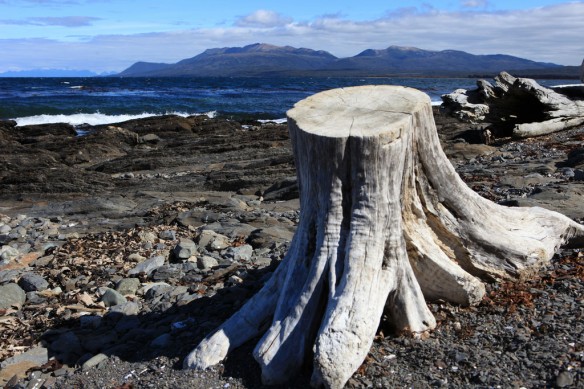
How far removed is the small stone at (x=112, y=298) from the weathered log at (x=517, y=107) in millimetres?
12492

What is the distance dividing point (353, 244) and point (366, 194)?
1.10ft

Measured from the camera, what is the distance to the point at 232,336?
4203 millimetres

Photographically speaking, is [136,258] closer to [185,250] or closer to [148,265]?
[148,265]

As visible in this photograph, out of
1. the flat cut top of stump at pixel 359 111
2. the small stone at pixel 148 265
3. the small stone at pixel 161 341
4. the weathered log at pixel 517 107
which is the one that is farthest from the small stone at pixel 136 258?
the weathered log at pixel 517 107

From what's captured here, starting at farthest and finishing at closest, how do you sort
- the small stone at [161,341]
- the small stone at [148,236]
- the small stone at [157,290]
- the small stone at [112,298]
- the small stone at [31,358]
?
1. the small stone at [148,236]
2. the small stone at [157,290]
3. the small stone at [112,298]
4. the small stone at [31,358]
5. the small stone at [161,341]

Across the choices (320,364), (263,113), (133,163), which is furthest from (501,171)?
(263,113)

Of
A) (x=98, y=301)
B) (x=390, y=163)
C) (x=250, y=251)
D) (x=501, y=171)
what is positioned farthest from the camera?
(x=501, y=171)

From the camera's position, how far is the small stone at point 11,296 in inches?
241

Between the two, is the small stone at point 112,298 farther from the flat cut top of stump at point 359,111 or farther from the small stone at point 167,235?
the flat cut top of stump at point 359,111

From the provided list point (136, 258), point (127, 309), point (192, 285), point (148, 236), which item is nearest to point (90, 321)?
point (127, 309)

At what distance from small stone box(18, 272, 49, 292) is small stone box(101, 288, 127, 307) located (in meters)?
0.95

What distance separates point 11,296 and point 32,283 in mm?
370

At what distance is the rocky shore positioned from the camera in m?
Answer: 3.88

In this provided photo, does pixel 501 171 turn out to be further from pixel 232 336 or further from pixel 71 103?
pixel 71 103
